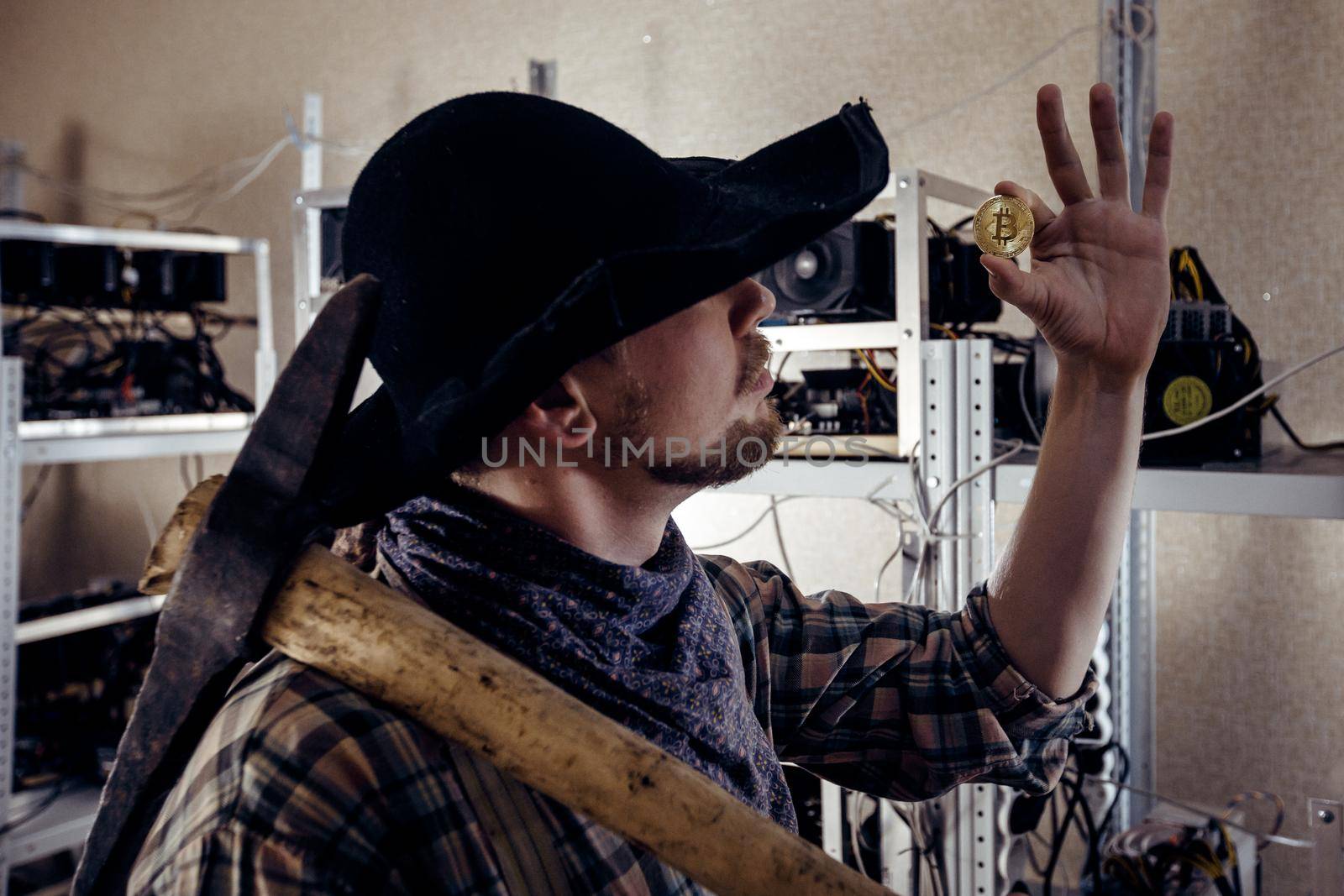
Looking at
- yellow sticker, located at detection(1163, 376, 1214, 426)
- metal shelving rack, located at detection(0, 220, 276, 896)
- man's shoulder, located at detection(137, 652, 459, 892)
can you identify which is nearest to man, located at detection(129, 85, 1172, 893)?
man's shoulder, located at detection(137, 652, 459, 892)

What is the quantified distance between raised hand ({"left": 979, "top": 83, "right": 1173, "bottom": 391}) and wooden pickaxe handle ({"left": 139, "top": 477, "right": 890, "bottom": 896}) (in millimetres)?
460

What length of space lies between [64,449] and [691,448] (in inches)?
73.1

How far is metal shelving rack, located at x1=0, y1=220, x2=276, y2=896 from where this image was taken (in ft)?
6.72

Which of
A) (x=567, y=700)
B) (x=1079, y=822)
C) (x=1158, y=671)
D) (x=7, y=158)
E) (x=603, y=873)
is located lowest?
(x=1079, y=822)

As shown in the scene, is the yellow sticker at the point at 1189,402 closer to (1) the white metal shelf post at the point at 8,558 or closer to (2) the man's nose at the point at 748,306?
(2) the man's nose at the point at 748,306

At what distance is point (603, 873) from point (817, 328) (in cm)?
101

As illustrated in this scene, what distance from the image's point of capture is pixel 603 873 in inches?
27.6

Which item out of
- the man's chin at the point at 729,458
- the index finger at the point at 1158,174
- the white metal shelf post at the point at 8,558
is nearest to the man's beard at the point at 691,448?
the man's chin at the point at 729,458

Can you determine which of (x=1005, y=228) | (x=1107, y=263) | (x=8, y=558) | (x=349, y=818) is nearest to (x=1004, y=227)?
(x=1005, y=228)

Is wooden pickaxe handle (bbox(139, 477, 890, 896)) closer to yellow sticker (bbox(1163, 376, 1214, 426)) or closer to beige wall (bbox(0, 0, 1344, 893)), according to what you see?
yellow sticker (bbox(1163, 376, 1214, 426))

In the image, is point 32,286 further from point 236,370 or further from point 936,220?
point 936,220

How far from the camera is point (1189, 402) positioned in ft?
4.55

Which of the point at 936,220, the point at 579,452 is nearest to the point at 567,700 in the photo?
the point at 579,452

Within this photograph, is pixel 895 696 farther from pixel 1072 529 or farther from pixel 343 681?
pixel 343 681
